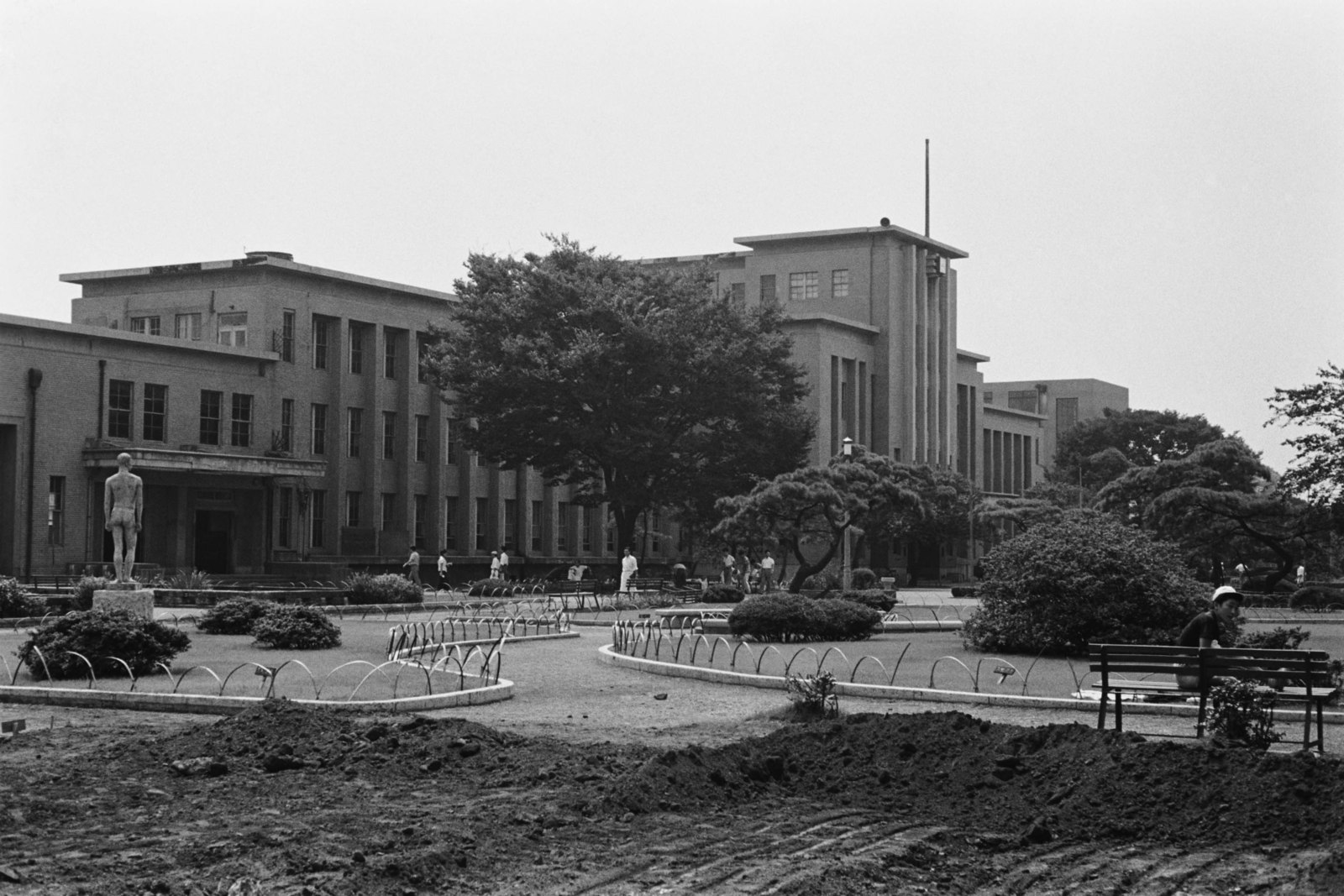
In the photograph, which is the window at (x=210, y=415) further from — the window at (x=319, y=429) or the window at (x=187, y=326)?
the window at (x=319, y=429)

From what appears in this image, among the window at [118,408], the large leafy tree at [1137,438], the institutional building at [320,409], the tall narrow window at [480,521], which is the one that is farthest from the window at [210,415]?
the large leafy tree at [1137,438]

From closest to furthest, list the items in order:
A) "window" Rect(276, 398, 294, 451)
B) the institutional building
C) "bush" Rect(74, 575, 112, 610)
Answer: "bush" Rect(74, 575, 112, 610) → the institutional building → "window" Rect(276, 398, 294, 451)

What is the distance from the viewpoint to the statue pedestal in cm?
2652

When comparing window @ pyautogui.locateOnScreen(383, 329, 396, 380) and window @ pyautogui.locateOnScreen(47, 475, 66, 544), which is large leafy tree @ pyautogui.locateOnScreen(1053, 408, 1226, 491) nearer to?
window @ pyautogui.locateOnScreen(383, 329, 396, 380)

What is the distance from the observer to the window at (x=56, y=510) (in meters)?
53.5

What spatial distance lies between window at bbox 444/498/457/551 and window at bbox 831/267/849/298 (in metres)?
25.8

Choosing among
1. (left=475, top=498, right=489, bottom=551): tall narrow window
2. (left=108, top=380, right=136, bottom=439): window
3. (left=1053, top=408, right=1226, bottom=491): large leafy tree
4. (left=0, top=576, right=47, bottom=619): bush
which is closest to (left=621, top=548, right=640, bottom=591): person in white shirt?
(left=0, top=576, right=47, bottom=619): bush

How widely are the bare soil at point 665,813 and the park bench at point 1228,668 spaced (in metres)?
2.27

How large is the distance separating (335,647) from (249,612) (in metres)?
4.12

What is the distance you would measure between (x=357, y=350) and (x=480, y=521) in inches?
440

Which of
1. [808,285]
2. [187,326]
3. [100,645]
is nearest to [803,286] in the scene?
[808,285]

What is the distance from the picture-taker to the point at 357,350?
69562 millimetres

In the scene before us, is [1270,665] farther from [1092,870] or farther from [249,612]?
[249,612]

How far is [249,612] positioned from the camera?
102ft
